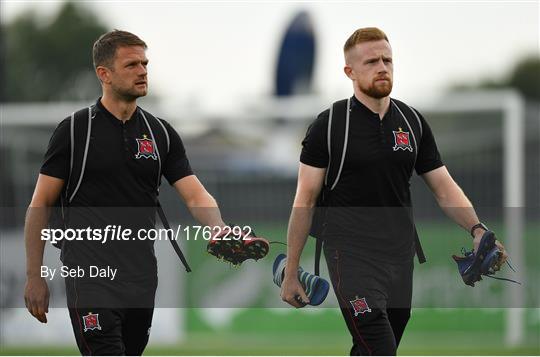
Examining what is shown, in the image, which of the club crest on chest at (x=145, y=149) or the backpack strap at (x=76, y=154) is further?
the club crest on chest at (x=145, y=149)

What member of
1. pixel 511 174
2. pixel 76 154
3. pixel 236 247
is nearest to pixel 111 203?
pixel 76 154

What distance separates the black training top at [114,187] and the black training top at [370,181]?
0.98m

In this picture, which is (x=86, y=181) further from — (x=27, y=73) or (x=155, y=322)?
(x=27, y=73)

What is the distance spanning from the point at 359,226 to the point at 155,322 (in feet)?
35.5

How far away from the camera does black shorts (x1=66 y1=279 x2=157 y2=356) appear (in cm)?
763

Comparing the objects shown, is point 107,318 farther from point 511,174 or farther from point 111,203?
point 511,174

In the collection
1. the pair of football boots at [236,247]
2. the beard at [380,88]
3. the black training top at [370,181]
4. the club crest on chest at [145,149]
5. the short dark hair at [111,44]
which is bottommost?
the pair of football boots at [236,247]

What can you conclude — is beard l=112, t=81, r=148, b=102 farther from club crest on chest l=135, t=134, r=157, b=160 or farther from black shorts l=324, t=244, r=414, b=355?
black shorts l=324, t=244, r=414, b=355

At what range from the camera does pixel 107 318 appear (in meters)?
7.63

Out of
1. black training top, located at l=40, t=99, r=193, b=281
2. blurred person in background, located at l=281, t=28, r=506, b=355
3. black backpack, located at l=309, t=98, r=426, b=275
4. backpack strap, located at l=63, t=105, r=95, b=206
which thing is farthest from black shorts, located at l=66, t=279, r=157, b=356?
black backpack, located at l=309, t=98, r=426, b=275

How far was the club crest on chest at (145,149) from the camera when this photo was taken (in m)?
7.80

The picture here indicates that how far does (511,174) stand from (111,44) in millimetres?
11588

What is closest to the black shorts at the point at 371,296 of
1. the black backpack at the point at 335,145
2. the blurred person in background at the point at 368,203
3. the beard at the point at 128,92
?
the blurred person in background at the point at 368,203

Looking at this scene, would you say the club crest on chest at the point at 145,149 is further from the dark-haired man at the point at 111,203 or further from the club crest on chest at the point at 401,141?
the club crest on chest at the point at 401,141
